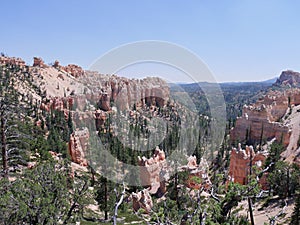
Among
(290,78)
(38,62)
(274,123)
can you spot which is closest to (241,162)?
(274,123)

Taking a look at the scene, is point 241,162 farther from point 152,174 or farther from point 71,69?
point 71,69

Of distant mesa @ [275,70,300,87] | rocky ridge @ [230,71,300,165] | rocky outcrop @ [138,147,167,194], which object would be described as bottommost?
rocky outcrop @ [138,147,167,194]

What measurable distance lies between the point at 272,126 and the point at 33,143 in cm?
3560

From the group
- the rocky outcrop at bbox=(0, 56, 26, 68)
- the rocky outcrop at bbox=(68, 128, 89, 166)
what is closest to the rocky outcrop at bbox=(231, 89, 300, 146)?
the rocky outcrop at bbox=(68, 128, 89, 166)

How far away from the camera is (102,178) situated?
20.8m

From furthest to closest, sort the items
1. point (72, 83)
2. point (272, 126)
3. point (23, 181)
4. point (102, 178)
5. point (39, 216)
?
point (72, 83), point (272, 126), point (102, 178), point (23, 181), point (39, 216)

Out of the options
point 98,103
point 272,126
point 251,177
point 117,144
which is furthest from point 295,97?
point 251,177

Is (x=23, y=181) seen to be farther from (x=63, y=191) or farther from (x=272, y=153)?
(x=272, y=153)

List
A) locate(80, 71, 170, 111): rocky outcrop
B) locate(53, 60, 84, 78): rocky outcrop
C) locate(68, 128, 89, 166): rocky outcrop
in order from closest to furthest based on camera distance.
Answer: locate(68, 128, 89, 166): rocky outcrop, locate(80, 71, 170, 111): rocky outcrop, locate(53, 60, 84, 78): rocky outcrop

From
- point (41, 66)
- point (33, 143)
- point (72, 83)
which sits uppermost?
point (41, 66)

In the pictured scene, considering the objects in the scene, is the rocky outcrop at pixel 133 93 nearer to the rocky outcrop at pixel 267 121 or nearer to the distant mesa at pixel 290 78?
the rocky outcrop at pixel 267 121

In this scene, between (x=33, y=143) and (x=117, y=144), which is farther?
(x=117, y=144)

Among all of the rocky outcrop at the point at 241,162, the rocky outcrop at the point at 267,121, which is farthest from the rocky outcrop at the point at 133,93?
the rocky outcrop at the point at 241,162

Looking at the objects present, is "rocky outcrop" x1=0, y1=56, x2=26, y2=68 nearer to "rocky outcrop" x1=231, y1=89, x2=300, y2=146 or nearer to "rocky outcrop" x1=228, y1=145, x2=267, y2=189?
"rocky outcrop" x1=231, y1=89, x2=300, y2=146
